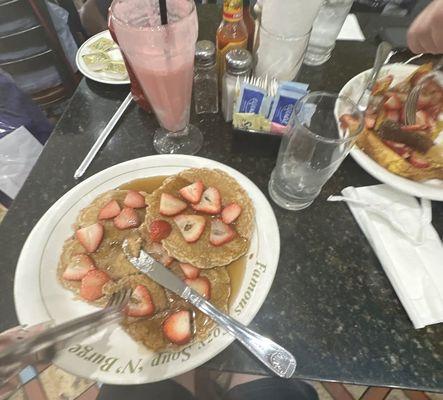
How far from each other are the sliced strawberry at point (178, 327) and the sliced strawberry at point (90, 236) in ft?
1.05

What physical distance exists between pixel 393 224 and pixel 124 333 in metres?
0.82

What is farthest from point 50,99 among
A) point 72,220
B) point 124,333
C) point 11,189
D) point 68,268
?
point 124,333

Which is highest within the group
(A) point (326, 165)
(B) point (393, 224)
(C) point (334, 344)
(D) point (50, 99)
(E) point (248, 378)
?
(A) point (326, 165)

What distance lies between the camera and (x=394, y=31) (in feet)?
4.77

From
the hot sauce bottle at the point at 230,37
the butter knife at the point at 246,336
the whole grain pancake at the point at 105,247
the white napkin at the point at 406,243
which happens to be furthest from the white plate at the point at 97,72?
the white napkin at the point at 406,243

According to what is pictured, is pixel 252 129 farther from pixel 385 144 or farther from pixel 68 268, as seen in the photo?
pixel 68 268

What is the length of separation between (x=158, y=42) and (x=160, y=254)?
603 millimetres

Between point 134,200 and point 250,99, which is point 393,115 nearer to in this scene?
point 250,99

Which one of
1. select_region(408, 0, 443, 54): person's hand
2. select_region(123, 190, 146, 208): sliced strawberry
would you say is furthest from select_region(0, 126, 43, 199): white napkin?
select_region(408, 0, 443, 54): person's hand

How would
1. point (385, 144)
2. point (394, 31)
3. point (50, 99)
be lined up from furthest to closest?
1. point (50, 99)
2. point (394, 31)
3. point (385, 144)

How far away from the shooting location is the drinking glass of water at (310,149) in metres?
0.90

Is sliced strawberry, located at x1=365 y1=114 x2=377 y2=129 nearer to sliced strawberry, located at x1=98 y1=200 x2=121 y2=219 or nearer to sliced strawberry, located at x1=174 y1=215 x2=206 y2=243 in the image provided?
sliced strawberry, located at x1=174 y1=215 x2=206 y2=243

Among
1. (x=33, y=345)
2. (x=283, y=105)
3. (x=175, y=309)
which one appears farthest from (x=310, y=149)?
(x=33, y=345)

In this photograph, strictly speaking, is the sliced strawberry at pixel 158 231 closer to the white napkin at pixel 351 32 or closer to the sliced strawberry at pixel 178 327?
the sliced strawberry at pixel 178 327
